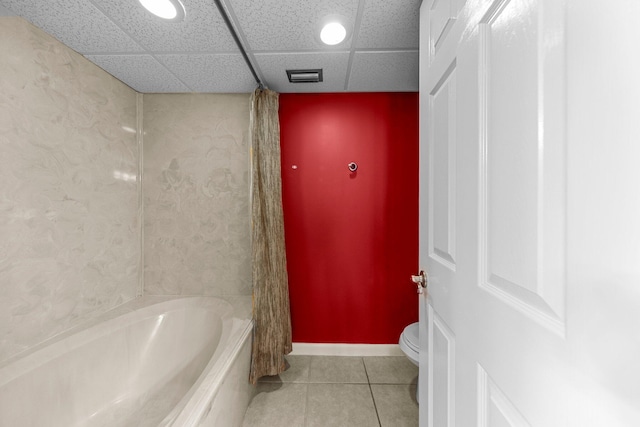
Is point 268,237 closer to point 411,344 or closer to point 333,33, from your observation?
point 411,344

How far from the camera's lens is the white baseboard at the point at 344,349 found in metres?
2.05

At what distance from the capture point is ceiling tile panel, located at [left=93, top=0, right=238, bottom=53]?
116 cm

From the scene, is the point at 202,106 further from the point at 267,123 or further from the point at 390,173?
the point at 390,173

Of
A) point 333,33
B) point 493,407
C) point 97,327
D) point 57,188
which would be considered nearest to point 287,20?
point 333,33

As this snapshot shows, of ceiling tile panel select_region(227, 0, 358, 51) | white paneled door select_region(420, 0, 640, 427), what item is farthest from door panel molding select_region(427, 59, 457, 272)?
ceiling tile panel select_region(227, 0, 358, 51)

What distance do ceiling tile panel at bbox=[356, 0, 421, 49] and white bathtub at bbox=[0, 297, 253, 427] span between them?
175 cm

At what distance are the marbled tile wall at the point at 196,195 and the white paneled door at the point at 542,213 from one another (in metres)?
1.62

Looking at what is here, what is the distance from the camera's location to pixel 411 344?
1515 mm

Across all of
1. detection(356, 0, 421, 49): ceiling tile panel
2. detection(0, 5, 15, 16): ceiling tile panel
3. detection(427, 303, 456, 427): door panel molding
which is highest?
detection(356, 0, 421, 49): ceiling tile panel

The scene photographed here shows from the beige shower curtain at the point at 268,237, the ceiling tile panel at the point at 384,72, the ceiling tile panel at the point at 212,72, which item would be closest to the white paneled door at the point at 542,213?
the ceiling tile panel at the point at 384,72

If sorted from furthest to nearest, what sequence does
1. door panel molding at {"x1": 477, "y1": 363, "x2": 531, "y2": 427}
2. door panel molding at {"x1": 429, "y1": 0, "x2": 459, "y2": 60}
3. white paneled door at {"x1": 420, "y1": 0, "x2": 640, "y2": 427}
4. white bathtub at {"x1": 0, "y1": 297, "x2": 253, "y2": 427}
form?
white bathtub at {"x1": 0, "y1": 297, "x2": 253, "y2": 427} → door panel molding at {"x1": 429, "y1": 0, "x2": 459, "y2": 60} → door panel molding at {"x1": 477, "y1": 363, "x2": 531, "y2": 427} → white paneled door at {"x1": 420, "y1": 0, "x2": 640, "y2": 427}

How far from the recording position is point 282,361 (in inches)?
67.9

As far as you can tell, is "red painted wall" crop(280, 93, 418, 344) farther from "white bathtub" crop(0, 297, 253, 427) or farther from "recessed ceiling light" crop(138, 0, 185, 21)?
"recessed ceiling light" crop(138, 0, 185, 21)

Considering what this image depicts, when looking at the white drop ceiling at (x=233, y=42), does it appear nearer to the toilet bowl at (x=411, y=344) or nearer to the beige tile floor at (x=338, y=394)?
the toilet bowl at (x=411, y=344)
